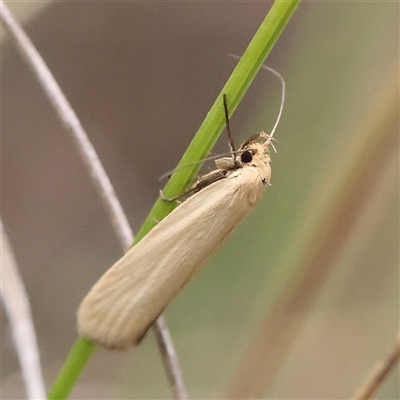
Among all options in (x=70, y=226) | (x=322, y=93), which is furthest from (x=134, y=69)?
(x=322, y=93)

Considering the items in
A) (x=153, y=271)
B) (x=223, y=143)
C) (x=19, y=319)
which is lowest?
(x=19, y=319)

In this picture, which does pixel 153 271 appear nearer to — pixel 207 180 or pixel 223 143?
pixel 207 180

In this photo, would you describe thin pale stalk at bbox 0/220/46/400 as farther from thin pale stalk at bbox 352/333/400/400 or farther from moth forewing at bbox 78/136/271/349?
thin pale stalk at bbox 352/333/400/400

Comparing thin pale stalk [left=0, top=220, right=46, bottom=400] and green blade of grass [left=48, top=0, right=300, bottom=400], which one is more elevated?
green blade of grass [left=48, top=0, right=300, bottom=400]

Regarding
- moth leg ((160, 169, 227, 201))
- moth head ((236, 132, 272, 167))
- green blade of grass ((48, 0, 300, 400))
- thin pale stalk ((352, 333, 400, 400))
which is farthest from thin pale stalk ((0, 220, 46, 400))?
thin pale stalk ((352, 333, 400, 400))

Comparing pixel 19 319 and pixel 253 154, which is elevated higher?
pixel 253 154

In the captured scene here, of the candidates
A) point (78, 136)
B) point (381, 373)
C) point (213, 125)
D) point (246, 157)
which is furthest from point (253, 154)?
point (381, 373)

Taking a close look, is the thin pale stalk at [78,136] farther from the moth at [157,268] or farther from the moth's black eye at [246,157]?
the moth's black eye at [246,157]
